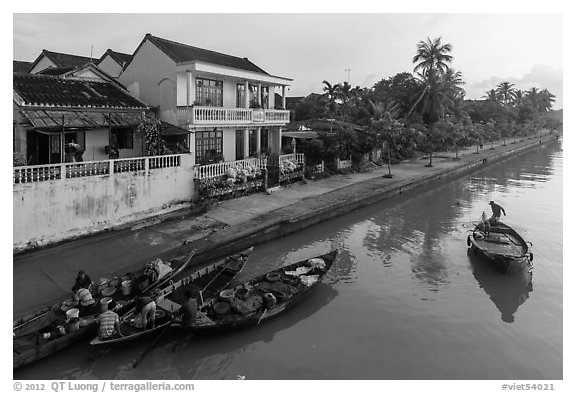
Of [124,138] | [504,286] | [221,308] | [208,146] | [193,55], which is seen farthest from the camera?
[193,55]

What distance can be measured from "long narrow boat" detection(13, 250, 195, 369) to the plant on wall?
28.9 feet

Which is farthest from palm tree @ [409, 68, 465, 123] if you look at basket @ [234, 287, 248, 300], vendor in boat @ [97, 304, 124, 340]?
vendor in boat @ [97, 304, 124, 340]

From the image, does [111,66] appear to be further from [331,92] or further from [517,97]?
[517,97]

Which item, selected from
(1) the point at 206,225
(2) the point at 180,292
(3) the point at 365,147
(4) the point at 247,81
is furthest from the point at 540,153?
(2) the point at 180,292

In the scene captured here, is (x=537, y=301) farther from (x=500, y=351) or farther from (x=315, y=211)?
(x=315, y=211)

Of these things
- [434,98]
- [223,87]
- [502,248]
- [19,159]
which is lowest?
[502,248]

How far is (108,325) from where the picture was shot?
858 cm

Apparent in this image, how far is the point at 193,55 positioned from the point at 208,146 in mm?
4673

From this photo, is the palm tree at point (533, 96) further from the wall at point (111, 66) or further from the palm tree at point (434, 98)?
the wall at point (111, 66)

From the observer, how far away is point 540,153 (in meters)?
54.2

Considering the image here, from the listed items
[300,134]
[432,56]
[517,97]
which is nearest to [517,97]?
[517,97]

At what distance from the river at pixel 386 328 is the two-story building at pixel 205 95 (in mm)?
6700

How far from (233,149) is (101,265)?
36.8ft

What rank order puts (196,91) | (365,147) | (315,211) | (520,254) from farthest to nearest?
(365,147) < (196,91) < (315,211) < (520,254)
